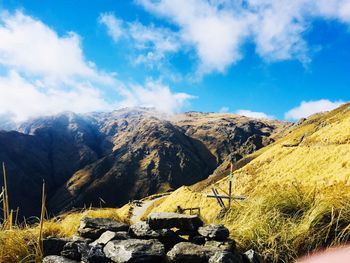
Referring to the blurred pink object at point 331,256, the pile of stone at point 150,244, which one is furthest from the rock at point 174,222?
the blurred pink object at point 331,256

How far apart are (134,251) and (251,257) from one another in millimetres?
1973

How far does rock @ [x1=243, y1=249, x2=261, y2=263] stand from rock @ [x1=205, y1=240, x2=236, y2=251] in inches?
10.8

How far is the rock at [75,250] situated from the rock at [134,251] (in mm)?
349

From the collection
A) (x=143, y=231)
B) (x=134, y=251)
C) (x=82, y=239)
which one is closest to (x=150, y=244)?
(x=134, y=251)

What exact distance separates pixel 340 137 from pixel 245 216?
2301 inches

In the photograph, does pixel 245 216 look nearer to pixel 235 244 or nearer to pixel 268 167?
pixel 235 244

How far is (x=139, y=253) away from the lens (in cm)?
659

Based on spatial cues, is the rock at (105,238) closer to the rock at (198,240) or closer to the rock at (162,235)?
the rock at (162,235)

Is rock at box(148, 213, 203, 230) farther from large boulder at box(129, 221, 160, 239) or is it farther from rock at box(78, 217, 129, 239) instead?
rock at box(78, 217, 129, 239)

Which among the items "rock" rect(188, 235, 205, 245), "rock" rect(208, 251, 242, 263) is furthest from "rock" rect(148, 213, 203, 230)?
"rock" rect(208, 251, 242, 263)

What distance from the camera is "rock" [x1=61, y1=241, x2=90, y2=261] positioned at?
704cm

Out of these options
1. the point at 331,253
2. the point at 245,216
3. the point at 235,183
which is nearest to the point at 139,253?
the point at 245,216

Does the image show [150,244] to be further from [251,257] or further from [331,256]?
[331,256]

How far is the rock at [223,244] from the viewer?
7090 mm
